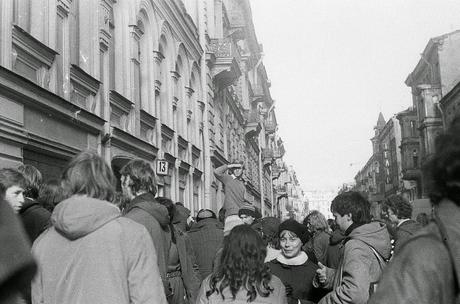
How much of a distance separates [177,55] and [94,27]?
7461 millimetres

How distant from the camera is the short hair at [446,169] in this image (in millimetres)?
1603

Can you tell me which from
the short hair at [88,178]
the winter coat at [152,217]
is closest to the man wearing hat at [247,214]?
the winter coat at [152,217]

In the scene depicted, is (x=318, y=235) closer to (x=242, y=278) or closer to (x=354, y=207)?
(x=354, y=207)

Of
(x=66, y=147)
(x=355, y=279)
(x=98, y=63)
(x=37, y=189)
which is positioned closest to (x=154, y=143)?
(x=98, y=63)

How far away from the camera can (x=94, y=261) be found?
10.3ft

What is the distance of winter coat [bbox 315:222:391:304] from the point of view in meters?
4.02

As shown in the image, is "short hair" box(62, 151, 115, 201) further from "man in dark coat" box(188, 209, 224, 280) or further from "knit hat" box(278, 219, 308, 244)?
"man in dark coat" box(188, 209, 224, 280)

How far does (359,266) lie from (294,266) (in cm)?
142

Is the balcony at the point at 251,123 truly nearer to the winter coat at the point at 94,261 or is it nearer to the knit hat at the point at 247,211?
the knit hat at the point at 247,211

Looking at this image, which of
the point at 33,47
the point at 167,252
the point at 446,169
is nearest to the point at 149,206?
the point at 167,252

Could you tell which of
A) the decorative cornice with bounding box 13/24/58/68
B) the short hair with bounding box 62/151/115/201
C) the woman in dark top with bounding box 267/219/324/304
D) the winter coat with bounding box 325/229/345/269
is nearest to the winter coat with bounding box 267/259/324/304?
the woman in dark top with bounding box 267/219/324/304

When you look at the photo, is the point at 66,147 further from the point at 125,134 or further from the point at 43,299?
the point at 43,299

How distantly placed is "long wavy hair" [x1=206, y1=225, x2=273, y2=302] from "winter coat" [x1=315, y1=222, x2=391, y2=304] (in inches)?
18.1

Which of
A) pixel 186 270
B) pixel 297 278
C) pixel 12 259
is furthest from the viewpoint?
pixel 186 270
